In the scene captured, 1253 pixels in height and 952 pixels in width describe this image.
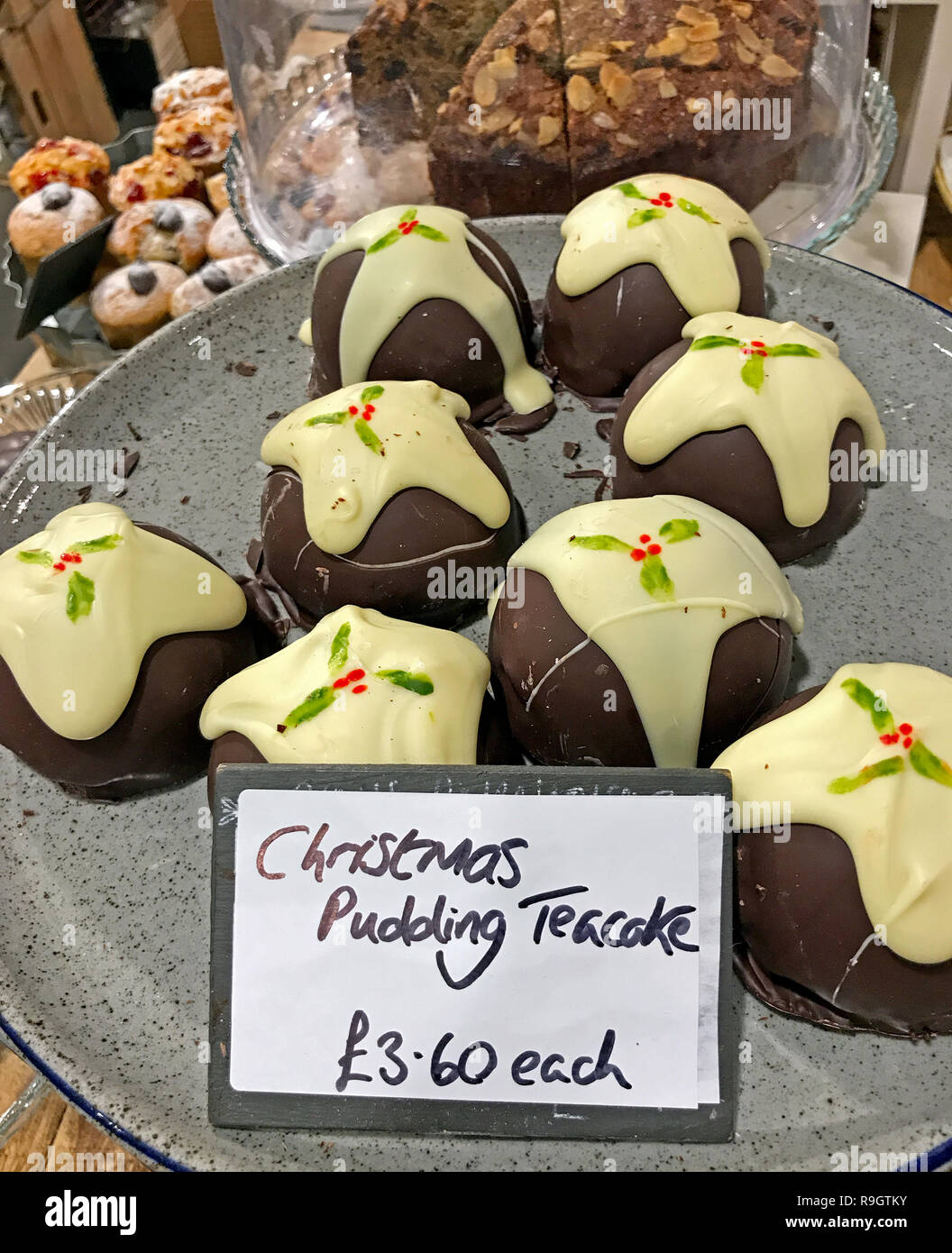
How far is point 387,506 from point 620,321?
0.46m

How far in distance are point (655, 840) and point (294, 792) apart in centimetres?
Result: 31

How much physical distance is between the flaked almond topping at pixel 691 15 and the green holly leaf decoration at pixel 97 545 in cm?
121

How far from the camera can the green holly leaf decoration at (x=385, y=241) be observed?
4.48ft

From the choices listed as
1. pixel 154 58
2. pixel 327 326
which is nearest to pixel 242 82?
pixel 154 58

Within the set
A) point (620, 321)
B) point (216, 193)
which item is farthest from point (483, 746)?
point (216, 193)

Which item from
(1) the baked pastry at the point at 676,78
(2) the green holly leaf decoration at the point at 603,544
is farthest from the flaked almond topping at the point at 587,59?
(2) the green holly leaf decoration at the point at 603,544

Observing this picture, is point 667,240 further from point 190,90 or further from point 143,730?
point 190,90

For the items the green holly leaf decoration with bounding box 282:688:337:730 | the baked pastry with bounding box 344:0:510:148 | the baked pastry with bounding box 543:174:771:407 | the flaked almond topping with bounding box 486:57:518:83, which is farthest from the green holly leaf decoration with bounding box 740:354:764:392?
the baked pastry with bounding box 344:0:510:148

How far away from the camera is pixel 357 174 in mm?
1862

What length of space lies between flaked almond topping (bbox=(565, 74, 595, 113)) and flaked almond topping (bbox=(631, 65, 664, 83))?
0.07 metres

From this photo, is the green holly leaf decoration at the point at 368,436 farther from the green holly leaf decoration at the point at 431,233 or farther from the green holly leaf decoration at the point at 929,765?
the green holly leaf decoration at the point at 929,765

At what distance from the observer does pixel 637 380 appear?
131cm

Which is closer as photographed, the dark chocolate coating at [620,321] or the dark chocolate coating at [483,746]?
the dark chocolate coating at [483,746]

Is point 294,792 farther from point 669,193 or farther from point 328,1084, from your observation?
point 669,193
